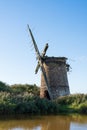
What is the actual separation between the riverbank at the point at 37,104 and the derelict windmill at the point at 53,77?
113 inches

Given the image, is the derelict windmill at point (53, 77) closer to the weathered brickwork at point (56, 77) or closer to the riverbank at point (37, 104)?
the weathered brickwork at point (56, 77)

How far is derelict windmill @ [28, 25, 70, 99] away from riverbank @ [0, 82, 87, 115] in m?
2.86

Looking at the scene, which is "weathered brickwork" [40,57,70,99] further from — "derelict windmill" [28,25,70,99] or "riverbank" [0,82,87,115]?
"riverbank" [0,82,87,115]

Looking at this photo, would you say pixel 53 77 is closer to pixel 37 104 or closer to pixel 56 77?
pixel 56 77

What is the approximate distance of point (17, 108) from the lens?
24.4 meters

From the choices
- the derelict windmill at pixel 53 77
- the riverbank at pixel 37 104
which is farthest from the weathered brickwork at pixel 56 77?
the riverbank at pixel 37 104

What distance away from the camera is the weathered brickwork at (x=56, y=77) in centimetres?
3388

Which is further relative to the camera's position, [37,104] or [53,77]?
[53,77]

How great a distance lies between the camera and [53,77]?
111ft

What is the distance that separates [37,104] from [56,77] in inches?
317

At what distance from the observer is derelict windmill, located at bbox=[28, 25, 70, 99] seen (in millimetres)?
33844

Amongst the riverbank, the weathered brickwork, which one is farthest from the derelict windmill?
the riverbank

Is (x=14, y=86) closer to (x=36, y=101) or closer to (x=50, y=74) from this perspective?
(x=50, y=74)

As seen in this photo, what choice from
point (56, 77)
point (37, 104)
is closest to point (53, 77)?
point (56, 77)
